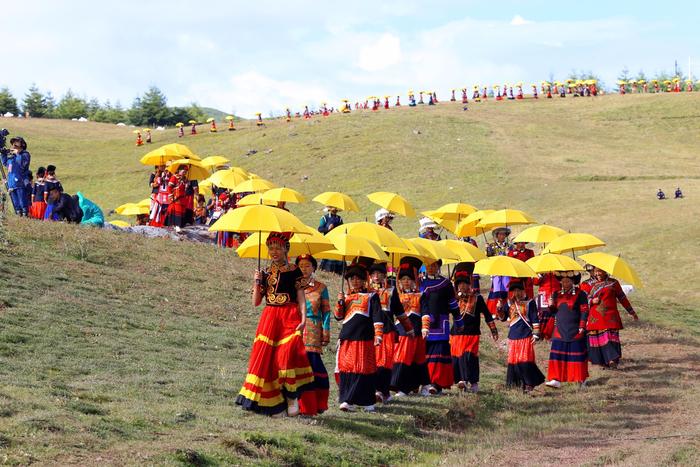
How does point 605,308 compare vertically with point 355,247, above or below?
below

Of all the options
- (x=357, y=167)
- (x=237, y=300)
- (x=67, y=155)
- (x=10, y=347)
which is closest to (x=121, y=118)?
Result: (x=67, y=155)

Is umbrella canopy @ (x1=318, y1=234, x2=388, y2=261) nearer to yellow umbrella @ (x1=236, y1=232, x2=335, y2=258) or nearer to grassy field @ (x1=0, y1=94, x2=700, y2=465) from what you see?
yellow umbrella @ (x1=236, y1=232, x2=335, y2=258)

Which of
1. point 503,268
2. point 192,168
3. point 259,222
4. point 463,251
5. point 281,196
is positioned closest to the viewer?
point 259,222

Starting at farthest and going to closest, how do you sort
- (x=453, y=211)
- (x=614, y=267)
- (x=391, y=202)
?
(x=453, y=211), (x=391, y=202), (x=614, y=267)

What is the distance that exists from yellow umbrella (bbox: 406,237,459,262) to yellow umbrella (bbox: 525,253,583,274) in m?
2.11

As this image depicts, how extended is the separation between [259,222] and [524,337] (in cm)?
629

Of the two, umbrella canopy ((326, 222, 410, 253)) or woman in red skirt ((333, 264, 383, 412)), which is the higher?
umbrella canopy ((326, 222, 410, 253))

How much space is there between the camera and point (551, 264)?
1764 centimetres

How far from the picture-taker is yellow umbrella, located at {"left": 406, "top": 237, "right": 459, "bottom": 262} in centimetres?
1533

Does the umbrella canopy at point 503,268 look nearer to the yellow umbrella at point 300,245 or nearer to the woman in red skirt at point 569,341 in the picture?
the woman in red skirt at point 569,341

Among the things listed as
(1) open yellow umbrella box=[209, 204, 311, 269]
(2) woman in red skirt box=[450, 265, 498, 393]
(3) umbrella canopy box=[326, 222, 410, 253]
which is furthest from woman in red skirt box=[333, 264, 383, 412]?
(2) woman in red skirt box=[450, 265, 498, 393]

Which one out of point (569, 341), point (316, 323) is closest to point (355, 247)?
point (316, 323)

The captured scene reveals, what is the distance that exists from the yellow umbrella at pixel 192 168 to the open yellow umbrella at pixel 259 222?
16.4 metres

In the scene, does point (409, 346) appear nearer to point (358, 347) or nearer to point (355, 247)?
point (358, 347)
